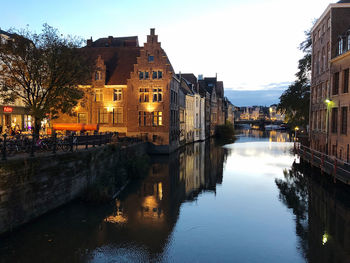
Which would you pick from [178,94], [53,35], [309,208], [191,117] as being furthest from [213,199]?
[191,117]

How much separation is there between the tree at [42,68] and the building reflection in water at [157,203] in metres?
9.64

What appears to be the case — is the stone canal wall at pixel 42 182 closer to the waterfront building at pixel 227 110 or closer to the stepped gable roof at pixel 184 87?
the stepped gable roof at pixel 184 87

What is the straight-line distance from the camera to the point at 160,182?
1011 inches

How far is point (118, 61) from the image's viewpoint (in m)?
46.6

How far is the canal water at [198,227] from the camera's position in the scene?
39.0ft

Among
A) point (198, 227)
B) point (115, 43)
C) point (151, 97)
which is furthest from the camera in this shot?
→ point (115, 43)

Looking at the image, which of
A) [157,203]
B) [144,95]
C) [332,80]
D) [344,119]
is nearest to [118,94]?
[144,95]

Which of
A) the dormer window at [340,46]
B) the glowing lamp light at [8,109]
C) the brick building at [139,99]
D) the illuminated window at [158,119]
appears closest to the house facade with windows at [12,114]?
Answer: the glowing lamp light at [8,109]

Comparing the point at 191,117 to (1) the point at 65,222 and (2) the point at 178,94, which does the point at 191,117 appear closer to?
(2) the point at 178,94

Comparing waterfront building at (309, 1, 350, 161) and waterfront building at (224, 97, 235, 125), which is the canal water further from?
waterfront building at (224, 97, 235, 125)

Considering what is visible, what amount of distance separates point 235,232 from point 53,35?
63.9 feet

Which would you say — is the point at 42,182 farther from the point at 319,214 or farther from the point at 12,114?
the point at 12,114

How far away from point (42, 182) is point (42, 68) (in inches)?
412

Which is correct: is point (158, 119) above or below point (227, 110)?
below
